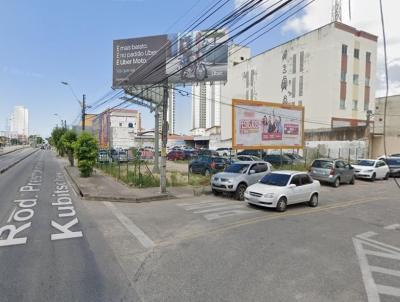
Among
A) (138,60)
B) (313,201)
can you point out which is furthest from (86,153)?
(313,201)

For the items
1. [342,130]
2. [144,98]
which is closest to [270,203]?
[144,98]

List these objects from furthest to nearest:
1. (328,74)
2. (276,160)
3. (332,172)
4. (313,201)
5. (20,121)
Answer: (20,121) < (328,74) < (276,160) < (332,172) < (313,201)

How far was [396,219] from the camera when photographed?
10.8 m

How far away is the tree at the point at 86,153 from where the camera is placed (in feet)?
69.6

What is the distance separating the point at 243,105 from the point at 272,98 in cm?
3070

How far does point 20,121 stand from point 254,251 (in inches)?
7940

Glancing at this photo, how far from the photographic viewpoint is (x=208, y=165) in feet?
73.7

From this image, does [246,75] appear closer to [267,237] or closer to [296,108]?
[296,108]

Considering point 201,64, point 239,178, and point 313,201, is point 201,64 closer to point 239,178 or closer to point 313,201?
point 239,178

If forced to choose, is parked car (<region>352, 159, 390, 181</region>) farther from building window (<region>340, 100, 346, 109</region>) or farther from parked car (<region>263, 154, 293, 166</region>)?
building window (<region>340, 100, 346, 109</region>)

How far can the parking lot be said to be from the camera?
5027 mm

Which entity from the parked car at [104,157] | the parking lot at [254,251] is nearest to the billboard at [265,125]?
the parking lot at [254,251]

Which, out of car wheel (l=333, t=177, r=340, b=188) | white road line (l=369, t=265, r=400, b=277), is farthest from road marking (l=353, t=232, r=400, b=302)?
car wheel (l=333, t=177, r=340, b=188)

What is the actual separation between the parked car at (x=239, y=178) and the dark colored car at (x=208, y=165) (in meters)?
5.99
